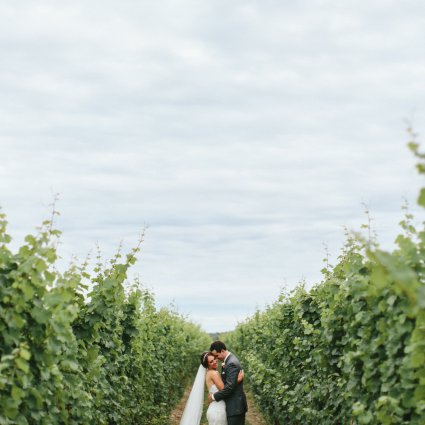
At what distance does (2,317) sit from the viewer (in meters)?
5.44

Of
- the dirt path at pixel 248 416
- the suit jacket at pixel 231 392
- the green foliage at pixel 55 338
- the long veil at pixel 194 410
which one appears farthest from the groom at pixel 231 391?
the dirt path at pixel 248 416

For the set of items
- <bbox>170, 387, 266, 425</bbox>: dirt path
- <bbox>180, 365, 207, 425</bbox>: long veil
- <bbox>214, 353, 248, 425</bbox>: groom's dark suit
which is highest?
<bbox>214, 353, 248, 425</bbox>: groom's dark suit

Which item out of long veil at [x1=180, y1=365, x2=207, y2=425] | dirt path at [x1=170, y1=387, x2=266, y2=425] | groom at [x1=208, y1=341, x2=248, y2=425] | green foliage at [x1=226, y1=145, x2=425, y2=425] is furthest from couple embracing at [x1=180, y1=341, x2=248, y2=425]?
dirt path at [x1=170, y1=387, x2=266, y2=425]

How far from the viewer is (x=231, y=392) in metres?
10.3

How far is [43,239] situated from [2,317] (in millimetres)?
734

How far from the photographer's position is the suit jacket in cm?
1023

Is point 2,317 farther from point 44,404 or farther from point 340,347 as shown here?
point 340,347

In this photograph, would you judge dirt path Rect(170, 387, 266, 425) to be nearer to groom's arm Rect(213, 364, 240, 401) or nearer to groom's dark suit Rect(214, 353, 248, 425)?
groom's dark suit Rect(214, 353, 248, 425)

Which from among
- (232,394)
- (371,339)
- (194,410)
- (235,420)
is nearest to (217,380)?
(232,394)

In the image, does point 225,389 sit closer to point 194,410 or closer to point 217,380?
point 217,380

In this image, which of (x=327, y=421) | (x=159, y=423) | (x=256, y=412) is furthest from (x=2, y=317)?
(x=256, y=412)

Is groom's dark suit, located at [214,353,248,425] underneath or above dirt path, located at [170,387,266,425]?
above

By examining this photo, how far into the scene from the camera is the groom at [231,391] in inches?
403

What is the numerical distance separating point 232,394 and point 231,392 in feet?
0.26
